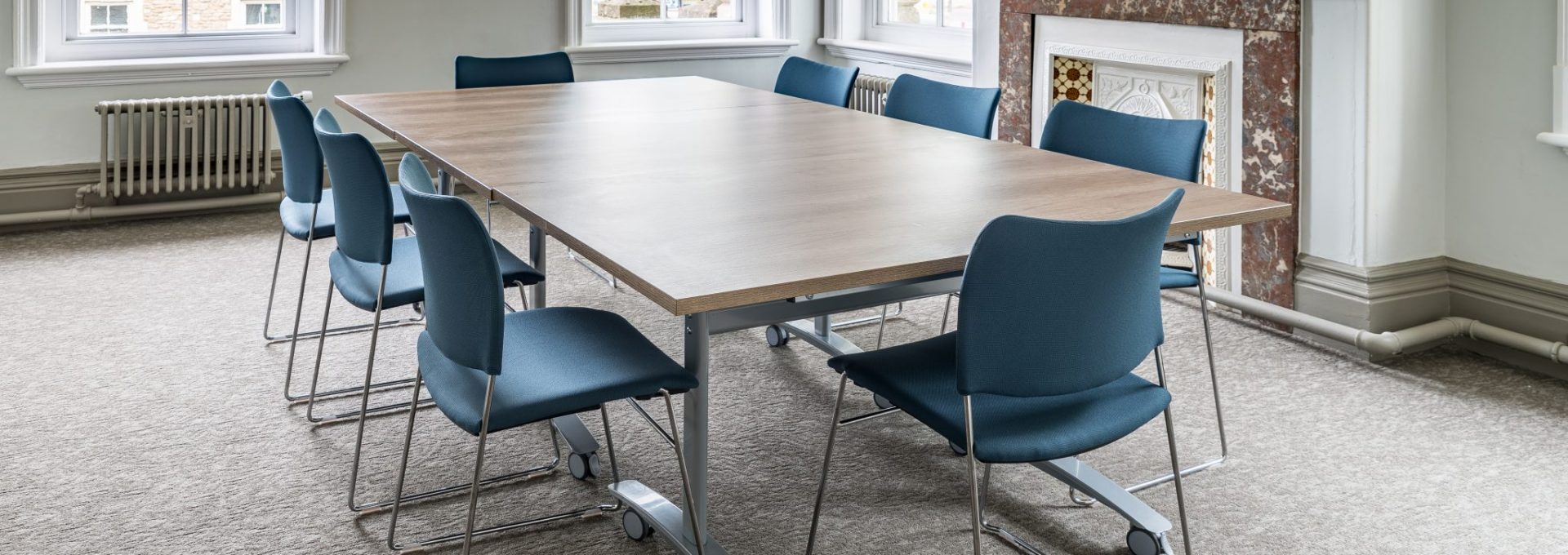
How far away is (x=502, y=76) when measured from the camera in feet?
16.7

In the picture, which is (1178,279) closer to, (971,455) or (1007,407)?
(1007,407)

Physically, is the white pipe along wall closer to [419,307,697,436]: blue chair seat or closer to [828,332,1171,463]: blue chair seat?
[828,332,1171,463]: blue chair seat

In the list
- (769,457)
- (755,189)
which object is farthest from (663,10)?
(755,189)

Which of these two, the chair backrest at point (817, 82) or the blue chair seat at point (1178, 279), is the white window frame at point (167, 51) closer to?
the chair backrest at point (817, 82)

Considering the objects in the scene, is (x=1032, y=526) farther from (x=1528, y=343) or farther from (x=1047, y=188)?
(x=1528, y=343)

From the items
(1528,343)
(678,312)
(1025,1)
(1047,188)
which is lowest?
(1528,343)

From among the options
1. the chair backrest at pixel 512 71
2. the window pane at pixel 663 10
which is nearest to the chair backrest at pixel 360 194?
the chair backrest at pixel 512 71

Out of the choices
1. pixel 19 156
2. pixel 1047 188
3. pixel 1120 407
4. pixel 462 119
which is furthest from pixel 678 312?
pixel 19 156

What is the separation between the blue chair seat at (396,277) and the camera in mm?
3020

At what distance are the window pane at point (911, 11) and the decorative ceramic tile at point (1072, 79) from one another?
1.56 m

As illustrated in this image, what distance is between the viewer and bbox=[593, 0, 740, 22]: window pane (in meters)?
6.79

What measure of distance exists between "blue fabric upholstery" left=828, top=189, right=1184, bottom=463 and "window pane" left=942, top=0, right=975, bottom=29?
4.20 m

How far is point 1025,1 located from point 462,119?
2.30 m

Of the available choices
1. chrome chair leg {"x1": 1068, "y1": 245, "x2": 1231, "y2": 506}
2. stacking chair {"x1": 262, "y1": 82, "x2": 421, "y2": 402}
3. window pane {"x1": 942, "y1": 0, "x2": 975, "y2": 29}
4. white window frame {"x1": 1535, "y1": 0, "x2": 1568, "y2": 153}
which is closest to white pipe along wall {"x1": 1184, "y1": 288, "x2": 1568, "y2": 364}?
white window frame {"x1": 1535, "y1": 0, "x2": 1568, "y2": 153}
